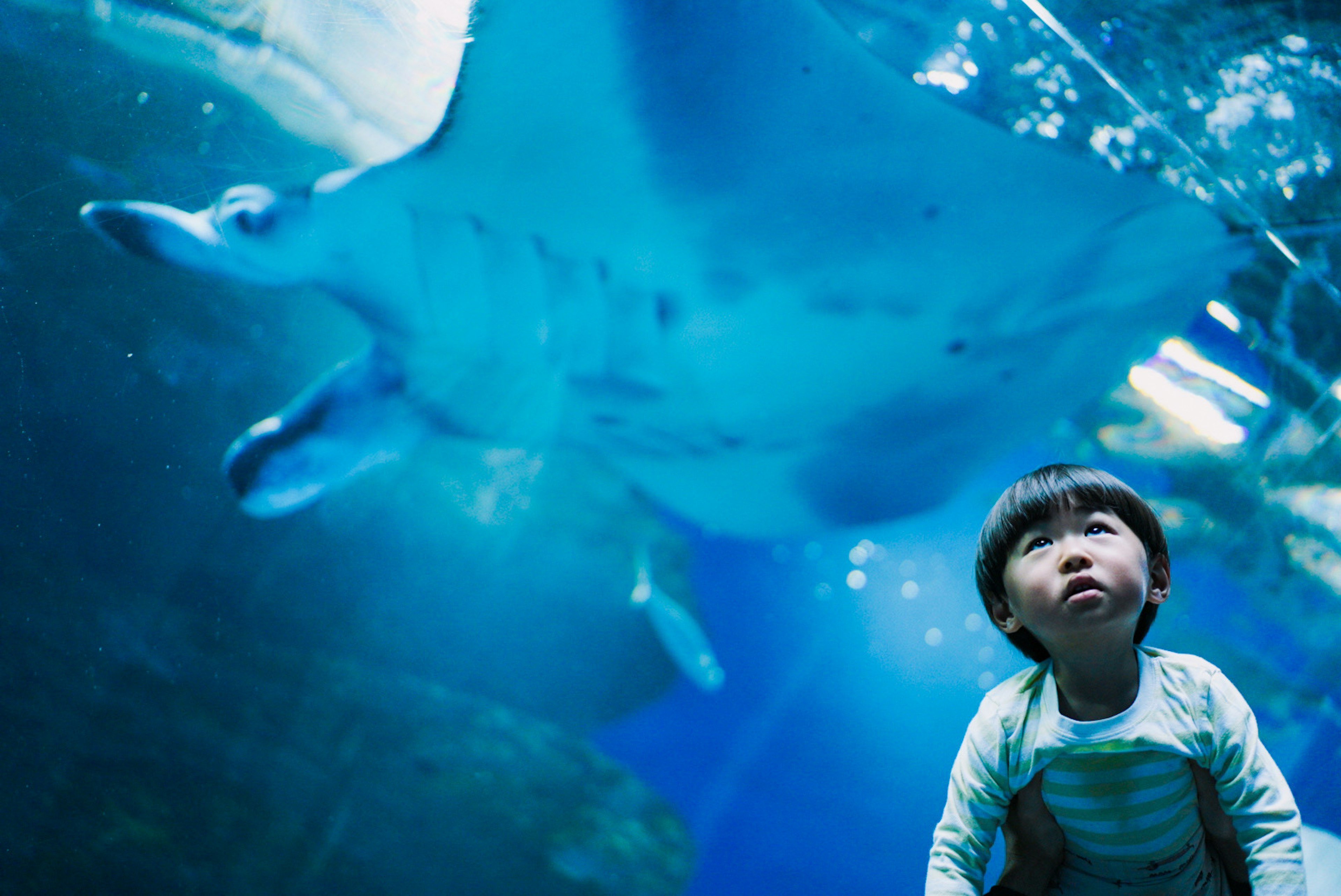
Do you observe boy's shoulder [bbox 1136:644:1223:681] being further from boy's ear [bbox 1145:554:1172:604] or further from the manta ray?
the manta ray

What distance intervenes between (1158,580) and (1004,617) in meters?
0.11

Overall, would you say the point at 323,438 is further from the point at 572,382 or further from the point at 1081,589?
the point at 1081,589

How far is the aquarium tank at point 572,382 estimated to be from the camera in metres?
1.50

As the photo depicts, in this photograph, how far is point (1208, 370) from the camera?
2098 mm

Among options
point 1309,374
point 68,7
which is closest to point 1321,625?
point 1309,374

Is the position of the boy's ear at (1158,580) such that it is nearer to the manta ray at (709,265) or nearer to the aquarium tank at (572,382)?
the aquarium tank at (572,382)

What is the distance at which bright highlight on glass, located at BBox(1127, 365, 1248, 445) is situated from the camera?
206 cm

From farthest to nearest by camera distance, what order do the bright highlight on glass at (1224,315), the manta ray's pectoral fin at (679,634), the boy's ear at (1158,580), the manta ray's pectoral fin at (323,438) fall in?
1. the manta ray's pectoral fin at (679,634)
2. the bright highlight on glass at (1224,315)
3. the manta ray's pectoral fin at (323,438)
4. the boy's ear at (1158,580)

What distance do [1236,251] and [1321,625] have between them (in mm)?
1856

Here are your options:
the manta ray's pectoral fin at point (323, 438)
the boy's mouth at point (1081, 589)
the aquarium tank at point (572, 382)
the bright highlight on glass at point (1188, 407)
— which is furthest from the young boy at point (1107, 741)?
the bright highlight on glass at point (1188, 407)

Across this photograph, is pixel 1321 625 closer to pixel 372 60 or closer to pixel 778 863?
pixel 778 863

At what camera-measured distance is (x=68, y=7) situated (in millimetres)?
1629

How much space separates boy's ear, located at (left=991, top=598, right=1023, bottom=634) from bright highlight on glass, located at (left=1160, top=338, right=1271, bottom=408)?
189cm

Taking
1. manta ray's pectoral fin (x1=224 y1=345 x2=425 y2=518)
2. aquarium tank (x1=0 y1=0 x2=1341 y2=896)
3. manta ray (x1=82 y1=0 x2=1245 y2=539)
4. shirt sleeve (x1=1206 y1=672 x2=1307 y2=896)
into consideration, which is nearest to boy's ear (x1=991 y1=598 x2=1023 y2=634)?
shirt sleeve (x1=1206 y1=672 x2=1307 y2=896)
